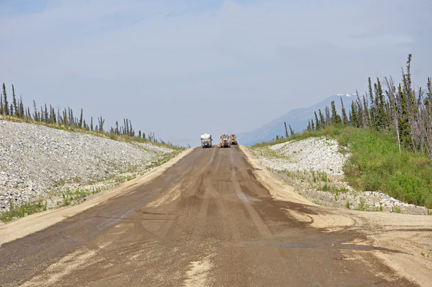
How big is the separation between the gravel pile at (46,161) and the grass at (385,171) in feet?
52.5

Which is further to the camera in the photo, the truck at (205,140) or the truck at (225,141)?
the truck at (205,140)

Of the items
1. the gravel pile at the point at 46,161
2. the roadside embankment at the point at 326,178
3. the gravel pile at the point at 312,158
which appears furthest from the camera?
the gravel pile at the point at 312,158

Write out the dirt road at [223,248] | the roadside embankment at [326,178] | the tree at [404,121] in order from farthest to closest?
1. the tree at [404,121]
2. the roadside embankment at [326,178]
3. the dirt road at [223,248]

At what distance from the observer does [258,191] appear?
1480cm

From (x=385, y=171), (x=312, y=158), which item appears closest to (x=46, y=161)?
(x=312, y=158)

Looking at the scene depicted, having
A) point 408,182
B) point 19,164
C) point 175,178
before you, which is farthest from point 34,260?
point 408,182

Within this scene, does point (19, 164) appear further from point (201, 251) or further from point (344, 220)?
point (344, 220)

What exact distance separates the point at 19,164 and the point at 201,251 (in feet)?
56.5

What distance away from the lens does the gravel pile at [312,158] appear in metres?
24.4

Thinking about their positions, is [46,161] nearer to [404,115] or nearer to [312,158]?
[312,158]

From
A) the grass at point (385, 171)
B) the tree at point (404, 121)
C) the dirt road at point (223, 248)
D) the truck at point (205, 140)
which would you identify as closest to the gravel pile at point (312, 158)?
the grass at point (385, 171)

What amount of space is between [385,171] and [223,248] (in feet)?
56.1

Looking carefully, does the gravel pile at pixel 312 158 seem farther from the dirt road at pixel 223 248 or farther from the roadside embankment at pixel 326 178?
the dirt road at pixel 223 248

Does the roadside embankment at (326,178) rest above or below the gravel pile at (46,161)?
below
